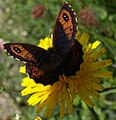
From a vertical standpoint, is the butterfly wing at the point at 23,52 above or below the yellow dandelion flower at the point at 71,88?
above

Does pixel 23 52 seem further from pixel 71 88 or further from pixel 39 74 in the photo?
pixel 71 88

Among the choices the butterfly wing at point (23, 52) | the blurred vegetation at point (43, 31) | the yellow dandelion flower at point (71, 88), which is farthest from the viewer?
the blurred vegetation at point (43, 31)

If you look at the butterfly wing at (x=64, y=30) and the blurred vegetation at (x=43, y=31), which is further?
the blurred vegetation at (x=43, y=31)

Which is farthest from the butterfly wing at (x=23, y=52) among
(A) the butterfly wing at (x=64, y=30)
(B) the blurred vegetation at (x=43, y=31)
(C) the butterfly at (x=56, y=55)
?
(B) the blurred vegetation at (x=43, y=31)

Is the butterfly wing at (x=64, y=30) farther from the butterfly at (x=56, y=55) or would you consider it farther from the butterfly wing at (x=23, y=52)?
the butterfly wing at (x=23, y=52)

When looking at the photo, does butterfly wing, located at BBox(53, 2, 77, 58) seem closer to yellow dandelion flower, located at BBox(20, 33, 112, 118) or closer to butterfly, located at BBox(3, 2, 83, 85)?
butterfly, located at BBox(3, 2, 83, 85)

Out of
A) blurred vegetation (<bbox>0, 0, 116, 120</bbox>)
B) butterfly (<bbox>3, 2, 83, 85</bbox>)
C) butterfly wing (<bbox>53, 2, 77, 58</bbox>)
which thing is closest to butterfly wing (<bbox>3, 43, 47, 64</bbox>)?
butterfly (<bbox>3, 2, 83, 85</bbox>)

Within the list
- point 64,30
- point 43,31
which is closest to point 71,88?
point 64,30
